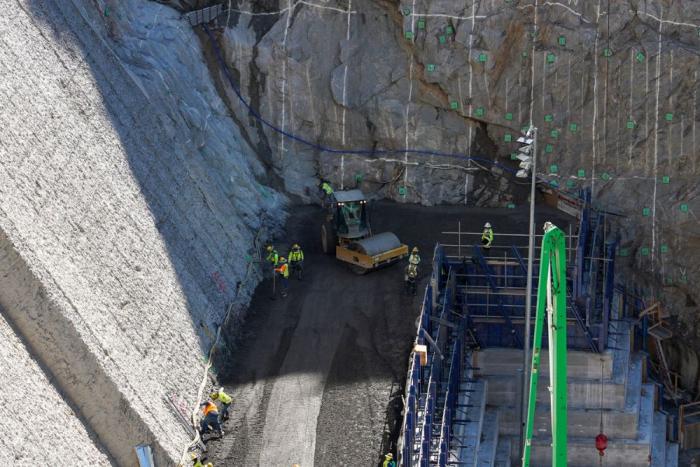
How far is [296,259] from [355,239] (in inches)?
94.3

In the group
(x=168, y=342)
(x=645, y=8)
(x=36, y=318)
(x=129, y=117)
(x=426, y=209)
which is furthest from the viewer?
(x=426, y=209)

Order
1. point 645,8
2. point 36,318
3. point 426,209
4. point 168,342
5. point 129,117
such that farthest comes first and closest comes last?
1. point 426,209
2. point 645,8
3. point 129,117
4. point 168,342
5. point 36,318

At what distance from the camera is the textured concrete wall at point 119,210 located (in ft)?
76.5

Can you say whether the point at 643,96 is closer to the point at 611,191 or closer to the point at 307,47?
the point at 611,191

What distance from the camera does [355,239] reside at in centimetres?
3347

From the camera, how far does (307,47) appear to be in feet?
125

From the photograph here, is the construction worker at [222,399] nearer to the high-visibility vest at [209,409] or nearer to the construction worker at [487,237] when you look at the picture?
the high-visibility vest at [209,409]

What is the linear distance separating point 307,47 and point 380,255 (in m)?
9.48

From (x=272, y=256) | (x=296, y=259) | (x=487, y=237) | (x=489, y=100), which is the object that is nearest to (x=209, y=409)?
(x=272, y=256)

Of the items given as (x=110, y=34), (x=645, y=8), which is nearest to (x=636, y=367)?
(x=645, y=8)

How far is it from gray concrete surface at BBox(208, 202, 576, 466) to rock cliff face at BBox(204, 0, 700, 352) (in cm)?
435

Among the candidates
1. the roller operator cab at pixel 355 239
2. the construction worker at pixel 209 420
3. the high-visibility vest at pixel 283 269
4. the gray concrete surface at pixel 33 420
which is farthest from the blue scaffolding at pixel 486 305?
the gray concrete surface at pixel 33 420

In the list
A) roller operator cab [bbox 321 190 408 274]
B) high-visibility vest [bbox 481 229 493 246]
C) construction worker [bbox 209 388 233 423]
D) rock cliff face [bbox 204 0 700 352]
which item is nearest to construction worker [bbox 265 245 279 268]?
roller operator cab [bbox 321 190 408 274]

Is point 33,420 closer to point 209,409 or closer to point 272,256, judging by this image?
point 209,409
